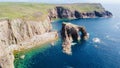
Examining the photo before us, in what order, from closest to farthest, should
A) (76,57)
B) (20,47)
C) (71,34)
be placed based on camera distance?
(76,57) < (20,47) < (71,34)

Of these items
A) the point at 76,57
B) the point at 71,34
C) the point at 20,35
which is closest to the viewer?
the point at 76,57

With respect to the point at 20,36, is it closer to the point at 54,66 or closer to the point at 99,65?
the point at 54,66

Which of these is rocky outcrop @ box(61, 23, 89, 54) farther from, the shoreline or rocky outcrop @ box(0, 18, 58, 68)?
A: rocky outcrop @ box(0, 18, 58, 68)

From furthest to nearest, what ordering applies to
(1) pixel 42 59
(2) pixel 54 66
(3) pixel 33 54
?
(3) pixel 33 54, (1) pixel 42 59, (2) pixel 54 66

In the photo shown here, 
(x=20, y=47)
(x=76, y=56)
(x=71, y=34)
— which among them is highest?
(x=71, y=34)

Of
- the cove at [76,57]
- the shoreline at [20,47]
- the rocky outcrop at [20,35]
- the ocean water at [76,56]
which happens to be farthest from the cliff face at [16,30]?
the cove at [76,57]

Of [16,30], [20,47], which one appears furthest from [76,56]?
[16,30]

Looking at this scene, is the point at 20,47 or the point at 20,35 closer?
the point at 20,47

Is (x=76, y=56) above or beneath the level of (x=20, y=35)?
beneath

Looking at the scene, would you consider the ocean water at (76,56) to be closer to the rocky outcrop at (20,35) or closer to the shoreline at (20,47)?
the shoreline at (20,47)

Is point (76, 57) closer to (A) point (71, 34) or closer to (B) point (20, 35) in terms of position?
(B) point (20, 35)

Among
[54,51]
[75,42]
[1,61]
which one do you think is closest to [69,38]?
[75,42]
